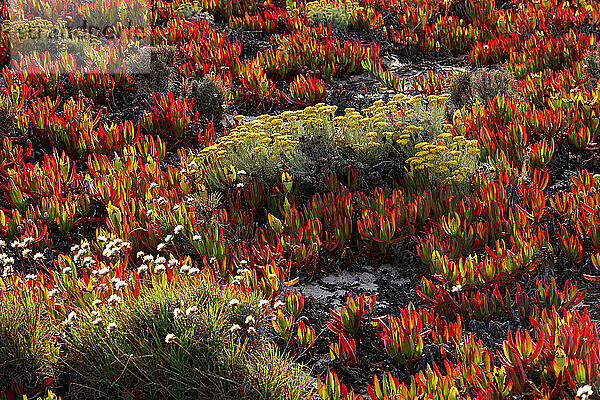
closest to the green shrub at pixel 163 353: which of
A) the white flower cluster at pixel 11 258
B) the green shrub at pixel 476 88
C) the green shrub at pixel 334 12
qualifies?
the white flower cluster at pixel 11 258

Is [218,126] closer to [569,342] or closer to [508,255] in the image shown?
[508,255]

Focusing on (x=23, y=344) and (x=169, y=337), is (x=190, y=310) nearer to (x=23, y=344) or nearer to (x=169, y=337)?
(x=169, y=337)

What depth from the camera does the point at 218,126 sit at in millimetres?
6898

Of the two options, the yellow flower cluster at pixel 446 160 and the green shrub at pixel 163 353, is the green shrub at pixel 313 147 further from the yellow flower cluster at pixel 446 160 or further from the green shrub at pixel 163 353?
the green shrub at pixel 163 353

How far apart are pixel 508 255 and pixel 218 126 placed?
401 cm

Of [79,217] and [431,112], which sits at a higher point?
[431,112]

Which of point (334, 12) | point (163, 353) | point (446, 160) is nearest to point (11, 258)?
point (163, 353)

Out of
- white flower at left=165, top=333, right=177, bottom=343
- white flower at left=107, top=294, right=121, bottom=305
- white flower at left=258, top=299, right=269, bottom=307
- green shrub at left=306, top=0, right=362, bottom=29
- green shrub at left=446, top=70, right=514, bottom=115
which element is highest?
green shrub at left=306, top=0, right=362, bottom=29

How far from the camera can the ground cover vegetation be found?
2998 mm

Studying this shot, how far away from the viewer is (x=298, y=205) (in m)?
4.98

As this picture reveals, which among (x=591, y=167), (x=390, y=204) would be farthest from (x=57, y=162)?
(x=591, y=167)

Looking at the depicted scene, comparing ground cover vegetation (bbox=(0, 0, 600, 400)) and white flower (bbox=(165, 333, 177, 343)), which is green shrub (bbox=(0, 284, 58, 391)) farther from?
white flower (bbox=(165, 333, 177, 343))

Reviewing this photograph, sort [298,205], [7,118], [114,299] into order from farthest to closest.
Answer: [7,118] → [298,205] → [114,299]

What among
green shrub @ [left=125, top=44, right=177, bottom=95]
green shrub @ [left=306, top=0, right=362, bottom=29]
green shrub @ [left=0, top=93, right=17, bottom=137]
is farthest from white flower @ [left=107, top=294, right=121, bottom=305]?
green shrub @ [left=306, top=0, right=362, bottom=29]
